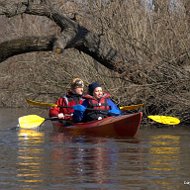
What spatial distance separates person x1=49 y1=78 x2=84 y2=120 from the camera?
56.5ft

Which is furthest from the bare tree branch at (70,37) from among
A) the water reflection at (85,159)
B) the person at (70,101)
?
the water reflection at (85,159)

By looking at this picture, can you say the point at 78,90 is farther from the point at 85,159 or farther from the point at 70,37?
the point at 85,159

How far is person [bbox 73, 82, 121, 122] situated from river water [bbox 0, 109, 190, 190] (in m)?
0.66

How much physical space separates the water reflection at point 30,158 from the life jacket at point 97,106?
1096mm

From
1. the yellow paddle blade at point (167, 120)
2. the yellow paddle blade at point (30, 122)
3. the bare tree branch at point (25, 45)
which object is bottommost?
the yellow paddle blade at point (30, 122)

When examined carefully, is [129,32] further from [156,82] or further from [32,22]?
[32,22]

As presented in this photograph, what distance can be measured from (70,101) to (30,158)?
511 centimetres

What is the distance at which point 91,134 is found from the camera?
15.9m

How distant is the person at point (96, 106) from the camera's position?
16.1 meters

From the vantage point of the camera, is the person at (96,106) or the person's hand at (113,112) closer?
the person at (96,106)

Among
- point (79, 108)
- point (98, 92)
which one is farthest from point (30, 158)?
point (79, 108)

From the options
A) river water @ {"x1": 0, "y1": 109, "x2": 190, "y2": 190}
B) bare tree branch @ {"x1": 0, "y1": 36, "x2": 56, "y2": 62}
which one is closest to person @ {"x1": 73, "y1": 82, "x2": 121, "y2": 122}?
river water @ {"x1": 0, "y1": 109, "x2": 190, "y2": 190}

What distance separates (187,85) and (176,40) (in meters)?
1.55

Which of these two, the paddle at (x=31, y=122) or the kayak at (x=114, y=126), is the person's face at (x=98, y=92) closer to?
the kayak at (x=114, y=126)
